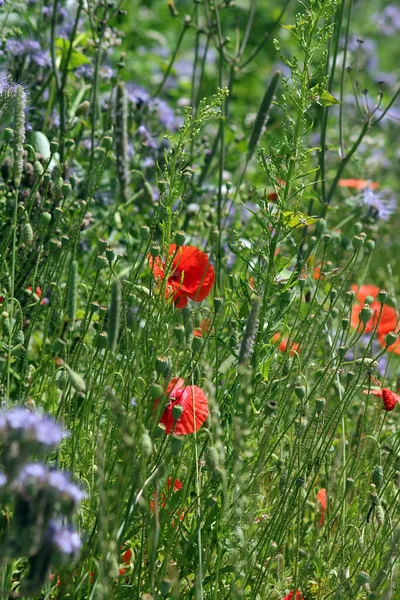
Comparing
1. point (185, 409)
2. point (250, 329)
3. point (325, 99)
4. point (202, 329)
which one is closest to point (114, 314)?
point (250, 329)

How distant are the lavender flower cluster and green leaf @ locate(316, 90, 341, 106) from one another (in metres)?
1.09

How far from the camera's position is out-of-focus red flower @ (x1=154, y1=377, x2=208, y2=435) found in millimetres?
1603

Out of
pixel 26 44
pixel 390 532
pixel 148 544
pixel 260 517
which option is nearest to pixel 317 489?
pixel 260 517

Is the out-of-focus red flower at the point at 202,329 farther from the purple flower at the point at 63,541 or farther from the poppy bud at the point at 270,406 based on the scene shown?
the purple flower at the point at 63,541

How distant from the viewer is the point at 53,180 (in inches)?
87.5

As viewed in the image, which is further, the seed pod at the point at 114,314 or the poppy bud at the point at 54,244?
the poppy bud at the point at 54,244

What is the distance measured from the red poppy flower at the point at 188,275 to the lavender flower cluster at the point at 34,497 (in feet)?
2.57

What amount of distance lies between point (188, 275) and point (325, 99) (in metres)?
0.49

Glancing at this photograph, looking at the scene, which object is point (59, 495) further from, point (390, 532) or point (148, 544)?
point (390, 532)

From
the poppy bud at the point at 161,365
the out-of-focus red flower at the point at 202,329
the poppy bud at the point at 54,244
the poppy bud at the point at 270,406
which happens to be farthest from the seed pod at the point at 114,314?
the out-of-focus red flower at the point at 202,329

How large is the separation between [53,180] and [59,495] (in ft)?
4.30

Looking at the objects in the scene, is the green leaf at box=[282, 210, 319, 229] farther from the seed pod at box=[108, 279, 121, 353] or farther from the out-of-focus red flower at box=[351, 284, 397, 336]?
the out-of-focus red flower at box=[351, 284, 397, 336]

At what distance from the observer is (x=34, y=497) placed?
1.04 metres

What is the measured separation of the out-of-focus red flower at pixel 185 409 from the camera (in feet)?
5.26
